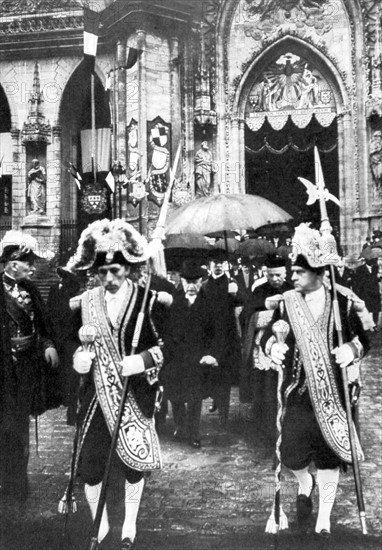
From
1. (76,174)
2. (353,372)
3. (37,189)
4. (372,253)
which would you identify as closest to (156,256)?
(353,372)

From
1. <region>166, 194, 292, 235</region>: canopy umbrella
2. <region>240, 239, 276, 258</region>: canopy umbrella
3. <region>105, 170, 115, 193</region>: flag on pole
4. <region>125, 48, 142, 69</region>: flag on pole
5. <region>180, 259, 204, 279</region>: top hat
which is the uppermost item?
<region>125, 48, 142, 69</region>: flag on pole

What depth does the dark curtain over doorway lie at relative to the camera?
656 inches

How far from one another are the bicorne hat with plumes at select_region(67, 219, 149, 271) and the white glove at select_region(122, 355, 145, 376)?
589 mm

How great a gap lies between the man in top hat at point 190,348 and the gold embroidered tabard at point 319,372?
2286mm

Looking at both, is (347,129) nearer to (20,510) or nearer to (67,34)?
(67,34)

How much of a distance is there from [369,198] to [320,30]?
437cm

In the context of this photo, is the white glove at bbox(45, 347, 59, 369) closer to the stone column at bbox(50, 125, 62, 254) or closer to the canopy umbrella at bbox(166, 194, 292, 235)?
the canopy umbrella at bbox(166, 194, 292, 235)

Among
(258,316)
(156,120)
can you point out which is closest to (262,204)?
(258,316)

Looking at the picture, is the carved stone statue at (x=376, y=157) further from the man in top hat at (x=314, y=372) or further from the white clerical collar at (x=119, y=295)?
the white clerical collar at (x=119, y=295)

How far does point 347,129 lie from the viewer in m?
16.4

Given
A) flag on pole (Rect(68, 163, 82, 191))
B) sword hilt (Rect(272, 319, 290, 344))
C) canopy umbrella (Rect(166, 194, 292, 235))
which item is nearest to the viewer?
sword hilt (Rect(272, 319, 290, 344))

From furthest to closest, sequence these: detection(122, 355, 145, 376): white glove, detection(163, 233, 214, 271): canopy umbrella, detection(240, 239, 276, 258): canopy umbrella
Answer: detection(240, 239, 276, 258): canopy umbrella < detection(163, 233, 214, 271): canopy umbrella < detection(122, 355, 145, 376): white glove

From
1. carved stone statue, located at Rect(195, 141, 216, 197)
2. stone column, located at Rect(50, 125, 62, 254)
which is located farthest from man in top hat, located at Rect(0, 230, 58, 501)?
stone column, located at Rect(50, 125, 62, 254)

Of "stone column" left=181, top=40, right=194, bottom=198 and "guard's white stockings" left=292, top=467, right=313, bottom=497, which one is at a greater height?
"stone column" left=181, top=40, right=194, bottom=198
